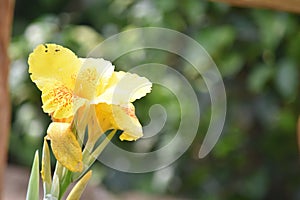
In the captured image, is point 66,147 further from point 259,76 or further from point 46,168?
point 259,76

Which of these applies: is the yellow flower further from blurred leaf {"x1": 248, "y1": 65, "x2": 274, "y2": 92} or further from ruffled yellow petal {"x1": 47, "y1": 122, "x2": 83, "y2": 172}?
blurred leaf {"x1": 248, "y1": 65, "x2": 274, "y2": 92}

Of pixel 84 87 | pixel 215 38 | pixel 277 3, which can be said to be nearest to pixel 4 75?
pixel 277 3

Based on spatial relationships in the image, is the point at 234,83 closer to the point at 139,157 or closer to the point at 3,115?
the point at 139,157

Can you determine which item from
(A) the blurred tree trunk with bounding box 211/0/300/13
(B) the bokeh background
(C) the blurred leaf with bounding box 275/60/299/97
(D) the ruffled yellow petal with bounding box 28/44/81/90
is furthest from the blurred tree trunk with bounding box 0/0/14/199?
(C) the blurred leaf with bounding box 275/60/299/97

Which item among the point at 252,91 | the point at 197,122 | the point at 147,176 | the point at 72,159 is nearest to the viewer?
the point at 72,159

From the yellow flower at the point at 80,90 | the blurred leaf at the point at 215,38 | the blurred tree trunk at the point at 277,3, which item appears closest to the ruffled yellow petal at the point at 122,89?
the yellow flower at the point at 80,90

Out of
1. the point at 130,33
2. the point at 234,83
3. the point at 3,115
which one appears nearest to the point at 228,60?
the point at 234,83
